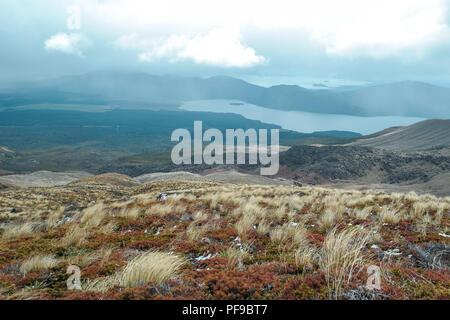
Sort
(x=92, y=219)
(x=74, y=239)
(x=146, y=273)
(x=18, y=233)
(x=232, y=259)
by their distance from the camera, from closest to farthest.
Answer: (x=146, y=273) < (x=232, y=259) < (x=74, y=239) < (x=18, y=233) < (x=92, y=219)

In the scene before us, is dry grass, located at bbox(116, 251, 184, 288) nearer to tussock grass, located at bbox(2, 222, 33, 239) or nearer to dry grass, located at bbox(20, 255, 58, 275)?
dry grass, located at bbox(20, 255, 58, 275)

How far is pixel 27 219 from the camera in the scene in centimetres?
1275

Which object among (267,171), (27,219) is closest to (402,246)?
(27,219)

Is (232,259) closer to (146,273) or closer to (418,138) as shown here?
(146,273)

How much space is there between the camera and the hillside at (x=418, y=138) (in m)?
90.1

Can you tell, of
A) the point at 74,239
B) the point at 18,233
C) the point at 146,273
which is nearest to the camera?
the point at 146,273

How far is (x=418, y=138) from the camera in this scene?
98875mm

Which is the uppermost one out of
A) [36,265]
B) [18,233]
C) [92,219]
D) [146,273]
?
[146,273]

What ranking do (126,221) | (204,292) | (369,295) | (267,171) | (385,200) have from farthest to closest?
(267,171) < (385,200) < (126,221) < (204,292) < (369,295)

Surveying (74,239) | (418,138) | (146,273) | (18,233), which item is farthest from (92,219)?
(418,138)

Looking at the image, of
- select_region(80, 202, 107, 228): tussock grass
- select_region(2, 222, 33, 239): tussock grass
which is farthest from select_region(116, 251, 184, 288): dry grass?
select_region(2, 222, 33, 239): tussock grass

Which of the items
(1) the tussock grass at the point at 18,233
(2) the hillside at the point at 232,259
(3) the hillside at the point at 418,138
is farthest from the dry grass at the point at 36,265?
(3) the hillside at the point at 418,138

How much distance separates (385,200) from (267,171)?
57122mm
